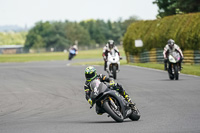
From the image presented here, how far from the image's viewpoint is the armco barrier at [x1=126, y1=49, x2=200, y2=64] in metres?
30.0

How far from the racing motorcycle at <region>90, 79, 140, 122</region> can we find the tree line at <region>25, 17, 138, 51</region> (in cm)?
14257

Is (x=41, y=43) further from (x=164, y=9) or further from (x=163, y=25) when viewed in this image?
(x=163, y=25)

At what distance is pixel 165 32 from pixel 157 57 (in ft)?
6.71

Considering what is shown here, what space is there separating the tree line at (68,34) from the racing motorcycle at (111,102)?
468 ft

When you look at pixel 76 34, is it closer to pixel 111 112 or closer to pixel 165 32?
pixel 165 32

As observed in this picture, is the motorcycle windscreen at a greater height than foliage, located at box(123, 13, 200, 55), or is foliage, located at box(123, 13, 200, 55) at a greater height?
foliage, located at box(123, 13, 200, 55)

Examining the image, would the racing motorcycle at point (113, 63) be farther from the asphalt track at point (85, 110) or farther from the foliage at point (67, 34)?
the foliage at point (67, 34)

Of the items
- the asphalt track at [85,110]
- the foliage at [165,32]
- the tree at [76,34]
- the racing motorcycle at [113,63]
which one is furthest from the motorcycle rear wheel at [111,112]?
the tree at [76,34]

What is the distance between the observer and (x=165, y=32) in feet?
111

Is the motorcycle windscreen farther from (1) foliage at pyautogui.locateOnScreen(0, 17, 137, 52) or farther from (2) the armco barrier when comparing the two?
(1) foliage at pyautogui.locateOnScreen(0, 17, 137, 52)

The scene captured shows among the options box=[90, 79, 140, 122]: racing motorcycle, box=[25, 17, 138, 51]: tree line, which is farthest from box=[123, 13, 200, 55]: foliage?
box=[25, 17, 138, 51]: tree line

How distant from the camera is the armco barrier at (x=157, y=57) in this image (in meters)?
30.0

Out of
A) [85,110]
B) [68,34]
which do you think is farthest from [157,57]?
[68,34]

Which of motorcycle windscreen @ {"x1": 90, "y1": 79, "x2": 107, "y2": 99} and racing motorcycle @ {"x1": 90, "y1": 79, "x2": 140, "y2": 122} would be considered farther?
motorcycle windscreen @ {"x1": 90, "y1": 79, "x2": 107, "y2": 99}
